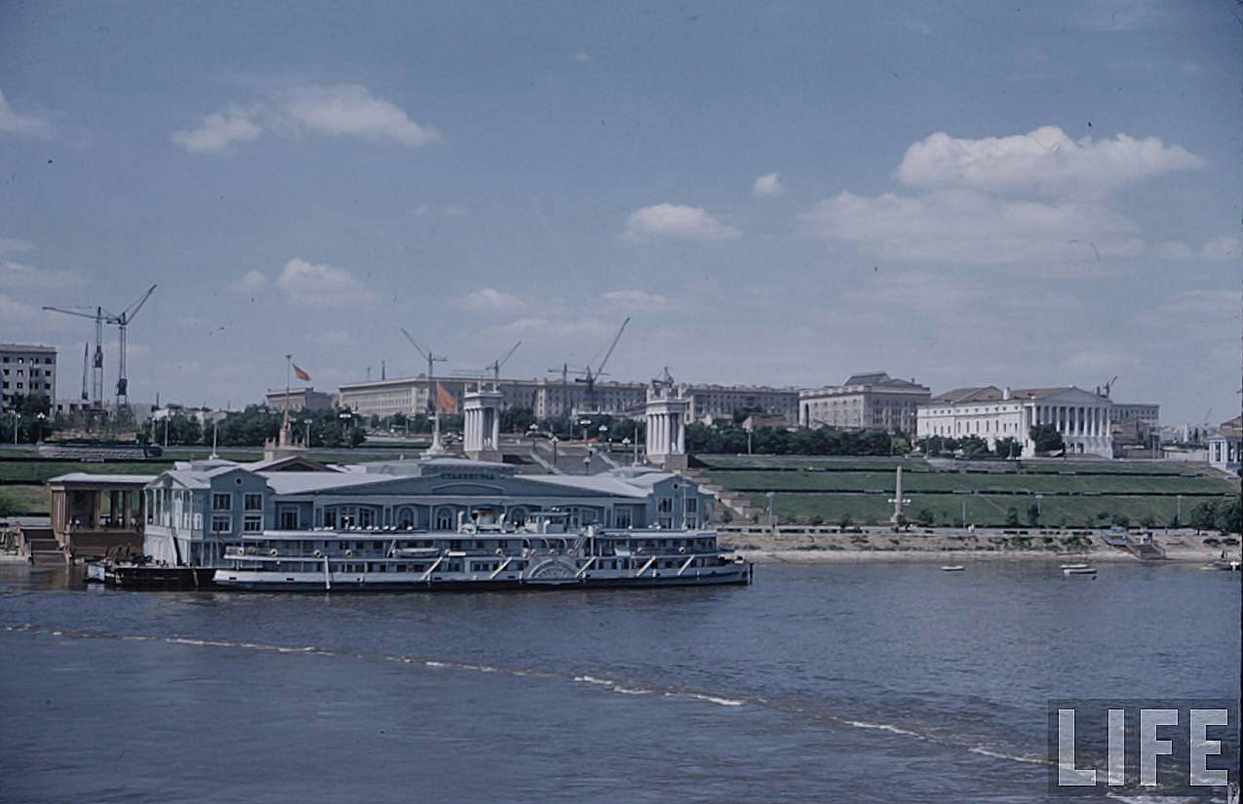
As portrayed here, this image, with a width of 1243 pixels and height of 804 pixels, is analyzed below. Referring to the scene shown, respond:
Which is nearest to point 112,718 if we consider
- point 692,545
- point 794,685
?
point 794,685

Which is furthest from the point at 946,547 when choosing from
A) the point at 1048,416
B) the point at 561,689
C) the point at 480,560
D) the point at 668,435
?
the point at 1048,416

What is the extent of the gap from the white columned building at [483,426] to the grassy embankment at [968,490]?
1041 cm

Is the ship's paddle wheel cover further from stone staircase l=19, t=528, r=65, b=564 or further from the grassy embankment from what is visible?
the grassy embankment

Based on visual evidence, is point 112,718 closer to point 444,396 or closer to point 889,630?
point 889,630

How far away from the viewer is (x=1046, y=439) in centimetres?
10638

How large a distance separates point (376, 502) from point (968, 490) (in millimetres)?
39809

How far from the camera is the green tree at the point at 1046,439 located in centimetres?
10600

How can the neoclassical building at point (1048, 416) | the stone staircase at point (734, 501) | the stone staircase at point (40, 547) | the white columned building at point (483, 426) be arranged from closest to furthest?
the stone staircase at point (40, 547), the stone staircase at point (734, 501), the white columned building at point (483, 426), the neoclassical building at point (1048, 416)

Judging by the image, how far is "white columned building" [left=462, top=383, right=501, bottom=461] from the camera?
7809cm

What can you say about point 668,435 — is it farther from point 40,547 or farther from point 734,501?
point 40,547

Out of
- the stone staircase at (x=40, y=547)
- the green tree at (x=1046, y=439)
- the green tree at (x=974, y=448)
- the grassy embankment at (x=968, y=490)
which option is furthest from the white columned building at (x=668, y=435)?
the green tree at (x=1046, y=439)

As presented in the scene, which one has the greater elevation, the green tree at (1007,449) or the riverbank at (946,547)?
the green tree at (1007,449)

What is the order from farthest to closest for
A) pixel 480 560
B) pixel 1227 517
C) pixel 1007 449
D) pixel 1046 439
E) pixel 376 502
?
pixel 1046 439, pixel 1007 449, pixel 1227 517, pixel 376 502, pixel 480 560

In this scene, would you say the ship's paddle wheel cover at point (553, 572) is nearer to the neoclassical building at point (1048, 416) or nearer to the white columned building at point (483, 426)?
the white columned building at point (483, 426)
